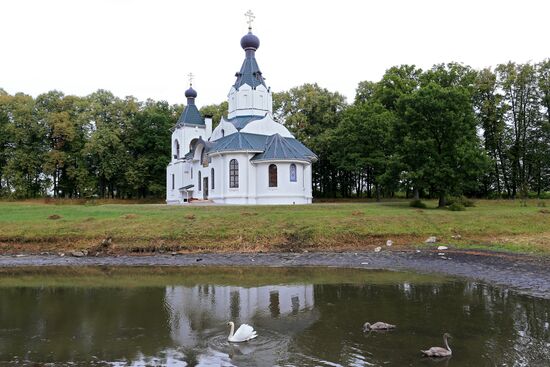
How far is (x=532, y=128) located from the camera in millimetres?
48781

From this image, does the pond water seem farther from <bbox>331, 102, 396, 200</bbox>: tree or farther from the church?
<bbox>331, 102, 396, 200</bbox>: tree

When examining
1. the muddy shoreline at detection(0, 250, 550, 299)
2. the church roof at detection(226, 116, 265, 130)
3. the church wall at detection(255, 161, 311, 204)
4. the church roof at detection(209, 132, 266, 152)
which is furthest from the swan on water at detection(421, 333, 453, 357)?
the church roof at detection(226, 116, 265, 130)

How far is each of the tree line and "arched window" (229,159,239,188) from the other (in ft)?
42.0

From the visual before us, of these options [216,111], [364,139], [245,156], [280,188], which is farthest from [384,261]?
[216,111]

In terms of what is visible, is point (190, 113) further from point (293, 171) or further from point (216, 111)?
point (293, 171)

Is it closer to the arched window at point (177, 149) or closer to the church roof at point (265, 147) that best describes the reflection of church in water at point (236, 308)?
the church roof at point (265, 147)

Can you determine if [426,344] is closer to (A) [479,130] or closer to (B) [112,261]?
(B) [112,261]

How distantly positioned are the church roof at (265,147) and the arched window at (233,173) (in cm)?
129

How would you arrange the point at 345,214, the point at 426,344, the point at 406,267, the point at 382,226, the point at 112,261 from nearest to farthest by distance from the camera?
the point at 426,344
the point at 406,267
the point at 112,261
the point at 382,226
the point at 345,214

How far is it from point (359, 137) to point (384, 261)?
29.2 m

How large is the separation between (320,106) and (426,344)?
5018 cm

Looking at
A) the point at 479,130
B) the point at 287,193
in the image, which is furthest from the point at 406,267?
the point at 479,130

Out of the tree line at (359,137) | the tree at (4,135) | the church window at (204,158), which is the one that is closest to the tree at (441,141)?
the tree line at (359,137)

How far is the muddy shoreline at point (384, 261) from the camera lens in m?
17.8
